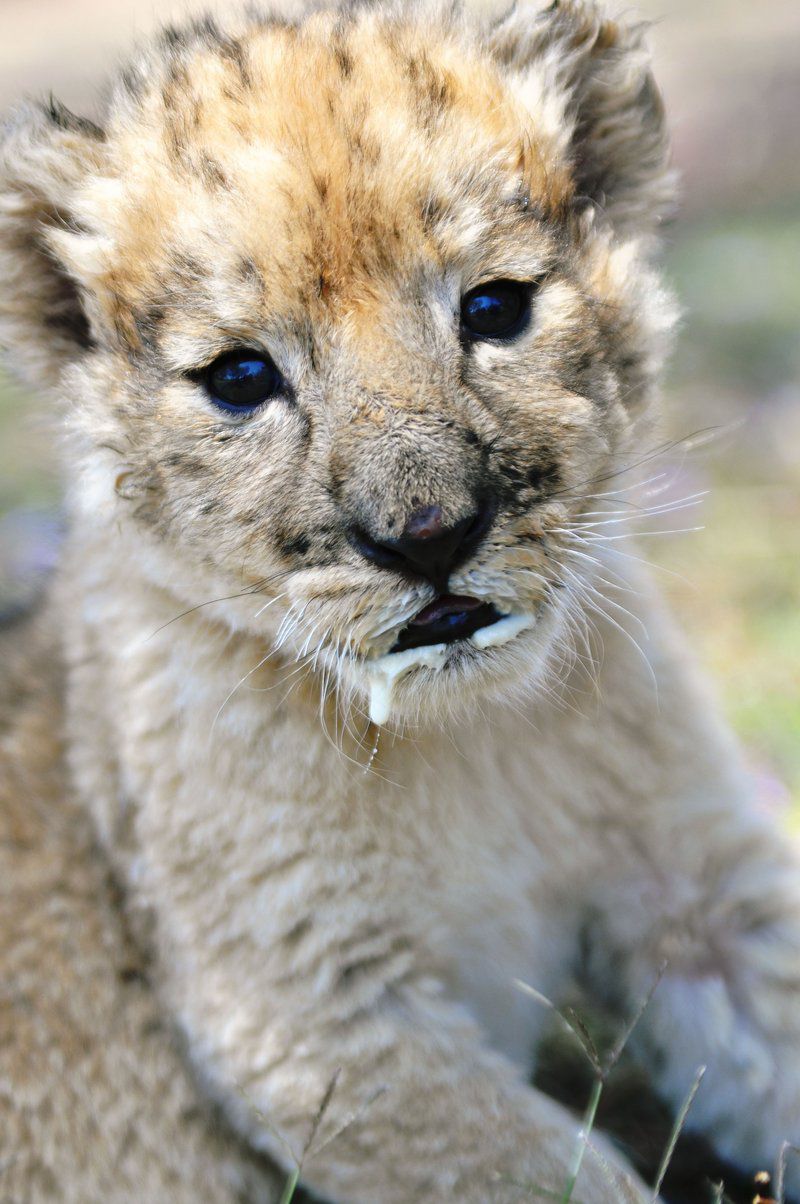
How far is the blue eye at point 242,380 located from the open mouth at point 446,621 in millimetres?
529

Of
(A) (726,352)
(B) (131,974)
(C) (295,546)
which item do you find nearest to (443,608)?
(C) (295,546)

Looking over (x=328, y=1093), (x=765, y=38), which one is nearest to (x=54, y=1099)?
(x=328, y=1093)

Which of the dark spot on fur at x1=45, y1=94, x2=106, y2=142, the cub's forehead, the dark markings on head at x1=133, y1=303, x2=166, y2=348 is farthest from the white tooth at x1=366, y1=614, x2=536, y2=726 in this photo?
the dark spot on fur at x1=45, y1=94, x2=106, y2=142

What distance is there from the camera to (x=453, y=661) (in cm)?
255

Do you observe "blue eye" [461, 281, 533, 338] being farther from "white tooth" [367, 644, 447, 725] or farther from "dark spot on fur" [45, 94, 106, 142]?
"dark spot on fur" [45, 94, 106, 142]

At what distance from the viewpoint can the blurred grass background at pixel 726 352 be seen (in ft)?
14.8

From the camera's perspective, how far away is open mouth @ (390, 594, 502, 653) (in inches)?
95.9

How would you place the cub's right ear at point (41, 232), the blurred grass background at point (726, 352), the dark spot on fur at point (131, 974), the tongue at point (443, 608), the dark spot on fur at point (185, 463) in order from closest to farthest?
the tongue at point (443, 608)
the dark spot on fur at point (185, 463)
the cub's right ear at point (41, 232)
the dark spot on fur at point (131, 974)
the blurred grass background at point (726, 352)

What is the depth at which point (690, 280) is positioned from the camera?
25.2 feet

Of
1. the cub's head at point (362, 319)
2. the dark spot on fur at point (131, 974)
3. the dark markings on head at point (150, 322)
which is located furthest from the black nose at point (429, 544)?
the dark spot on fur at point (131, 974)

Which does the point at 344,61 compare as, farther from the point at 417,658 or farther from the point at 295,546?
the point at 417,658

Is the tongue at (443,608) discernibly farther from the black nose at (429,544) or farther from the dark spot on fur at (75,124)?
the dark spot on fur at (75,124)

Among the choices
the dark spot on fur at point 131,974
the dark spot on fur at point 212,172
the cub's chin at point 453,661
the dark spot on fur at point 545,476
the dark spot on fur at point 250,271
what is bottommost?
the dark spot on fur at point 131,974

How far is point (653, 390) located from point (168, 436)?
3.31 feet
